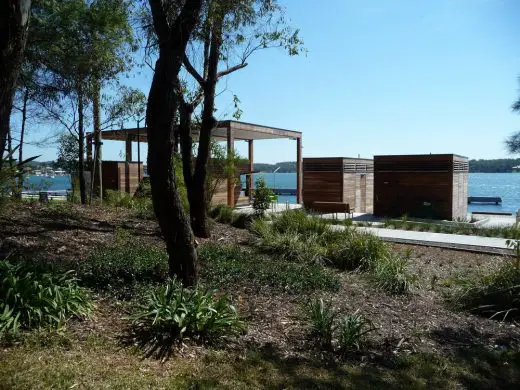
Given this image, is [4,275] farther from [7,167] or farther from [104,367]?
[7,167]

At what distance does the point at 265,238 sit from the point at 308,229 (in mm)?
1183

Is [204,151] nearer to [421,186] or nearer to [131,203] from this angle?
[131,203]

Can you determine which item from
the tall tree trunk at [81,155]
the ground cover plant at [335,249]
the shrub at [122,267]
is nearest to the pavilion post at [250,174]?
the tall tree trunk at [81,155]

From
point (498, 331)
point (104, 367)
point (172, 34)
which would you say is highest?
point (172, 34)

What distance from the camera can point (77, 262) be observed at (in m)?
6.16

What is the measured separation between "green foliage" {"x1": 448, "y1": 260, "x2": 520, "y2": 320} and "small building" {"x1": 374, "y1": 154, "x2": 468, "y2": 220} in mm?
11289

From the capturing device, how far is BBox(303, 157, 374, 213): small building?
19828 millimetres

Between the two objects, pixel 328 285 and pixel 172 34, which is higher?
pixel 172 34

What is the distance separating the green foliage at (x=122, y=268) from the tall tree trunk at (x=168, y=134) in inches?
20.3

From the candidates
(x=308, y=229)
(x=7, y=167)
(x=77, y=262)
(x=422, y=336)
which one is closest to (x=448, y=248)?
(x=308, y=229)

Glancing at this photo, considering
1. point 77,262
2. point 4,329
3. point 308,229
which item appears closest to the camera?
point 4,329

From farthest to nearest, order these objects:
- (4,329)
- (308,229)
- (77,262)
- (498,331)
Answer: (308,229), (77,262), (498,331), (4,329)

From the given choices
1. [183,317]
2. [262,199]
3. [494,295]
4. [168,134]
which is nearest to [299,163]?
[262,199]

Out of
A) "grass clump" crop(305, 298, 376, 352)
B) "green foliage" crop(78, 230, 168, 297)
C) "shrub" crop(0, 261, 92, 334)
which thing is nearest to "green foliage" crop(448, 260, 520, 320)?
"grass clump" crop(305, 298, 376, 352)
